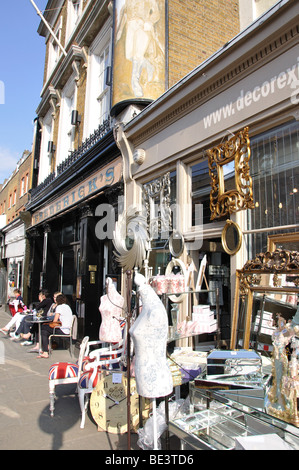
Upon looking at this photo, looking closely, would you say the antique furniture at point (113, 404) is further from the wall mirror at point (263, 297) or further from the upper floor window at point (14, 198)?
the upper floor window at point (14, 198)

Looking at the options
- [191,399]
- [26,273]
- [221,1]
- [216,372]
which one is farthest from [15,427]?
[26,273]

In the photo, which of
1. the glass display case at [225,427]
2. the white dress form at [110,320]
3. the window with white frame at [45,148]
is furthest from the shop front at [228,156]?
the window with white frame at [45,148]

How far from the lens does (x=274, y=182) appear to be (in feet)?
12.8

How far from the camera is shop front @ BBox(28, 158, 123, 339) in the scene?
8.00 m

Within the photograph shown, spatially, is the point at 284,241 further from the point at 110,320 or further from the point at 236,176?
the point at 110,320

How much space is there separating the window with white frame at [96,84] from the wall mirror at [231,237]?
6.66 metres

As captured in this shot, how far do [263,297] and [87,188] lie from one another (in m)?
6.54

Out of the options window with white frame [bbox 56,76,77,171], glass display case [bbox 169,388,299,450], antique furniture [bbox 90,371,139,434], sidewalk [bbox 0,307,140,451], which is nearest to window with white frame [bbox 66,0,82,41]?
window with white frame [bbox 56,76,77,171]

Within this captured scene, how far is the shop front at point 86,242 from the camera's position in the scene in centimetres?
800

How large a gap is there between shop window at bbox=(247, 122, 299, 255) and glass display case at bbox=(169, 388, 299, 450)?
185 centimetres

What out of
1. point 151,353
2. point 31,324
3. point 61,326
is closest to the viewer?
point 151,353

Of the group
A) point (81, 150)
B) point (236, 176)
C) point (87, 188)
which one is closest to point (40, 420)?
point (236, 176)

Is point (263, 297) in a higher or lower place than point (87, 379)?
higher
